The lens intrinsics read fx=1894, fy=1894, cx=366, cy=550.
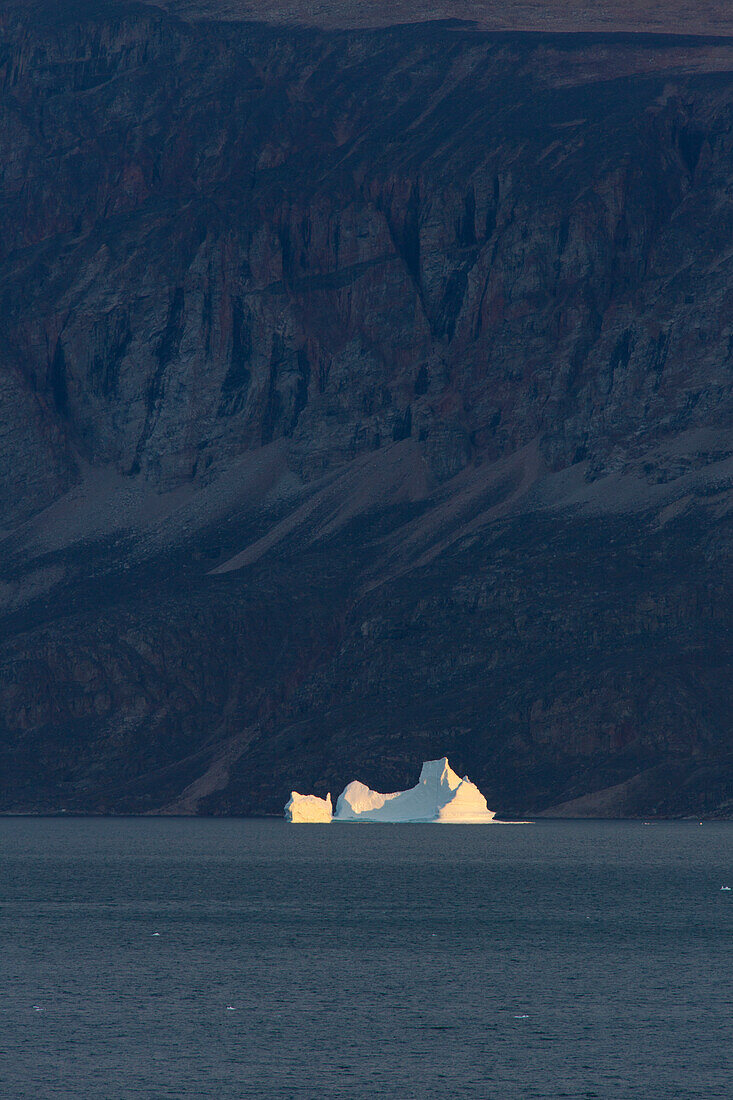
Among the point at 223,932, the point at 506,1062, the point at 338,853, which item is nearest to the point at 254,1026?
the point at 506,1062

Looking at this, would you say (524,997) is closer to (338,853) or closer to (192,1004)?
(192,1004)

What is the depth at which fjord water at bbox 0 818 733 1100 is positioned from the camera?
65.0 metres

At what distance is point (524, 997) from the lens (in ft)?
273

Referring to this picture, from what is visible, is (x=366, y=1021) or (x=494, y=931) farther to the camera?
(x=494, y=931)

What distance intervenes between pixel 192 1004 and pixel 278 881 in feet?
227

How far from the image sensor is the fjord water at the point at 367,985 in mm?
65000

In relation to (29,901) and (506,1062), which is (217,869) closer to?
(29,901)

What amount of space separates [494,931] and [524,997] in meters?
27.0

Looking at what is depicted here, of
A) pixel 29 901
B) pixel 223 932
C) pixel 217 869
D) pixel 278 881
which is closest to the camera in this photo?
pixel 223 932

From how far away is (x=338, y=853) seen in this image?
190375 mm

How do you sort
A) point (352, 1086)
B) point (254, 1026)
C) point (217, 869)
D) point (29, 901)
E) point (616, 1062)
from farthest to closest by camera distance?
point (217, 869) < point (29, 901) < point (254, 1026) < point (616, 1062) < point (352, 1086)

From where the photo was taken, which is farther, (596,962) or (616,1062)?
(596,962)

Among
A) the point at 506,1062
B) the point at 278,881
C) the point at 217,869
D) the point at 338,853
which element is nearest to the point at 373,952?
the point at 506,1062

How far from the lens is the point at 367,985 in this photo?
8600cm
